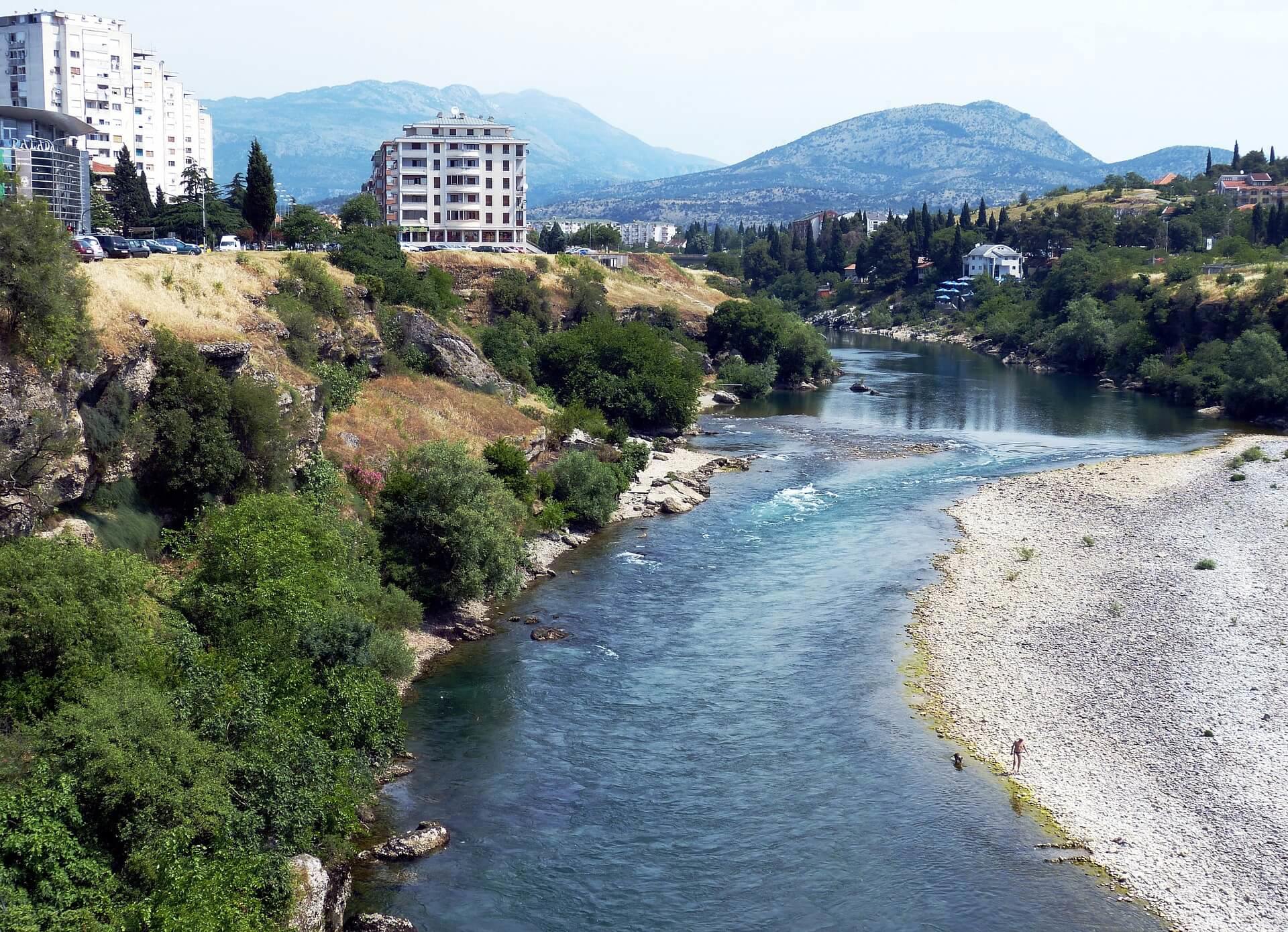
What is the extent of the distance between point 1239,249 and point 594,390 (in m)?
86.6

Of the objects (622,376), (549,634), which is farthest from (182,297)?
(622,376)

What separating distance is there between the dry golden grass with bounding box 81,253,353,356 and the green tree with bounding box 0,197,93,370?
342 cm

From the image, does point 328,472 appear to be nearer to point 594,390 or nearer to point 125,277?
point 125,277

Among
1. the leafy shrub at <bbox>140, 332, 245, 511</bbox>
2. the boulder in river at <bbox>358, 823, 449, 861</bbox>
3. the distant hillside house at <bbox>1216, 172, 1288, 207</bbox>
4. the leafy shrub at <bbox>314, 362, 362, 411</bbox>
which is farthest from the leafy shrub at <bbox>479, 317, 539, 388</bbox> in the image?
the distant hillside house at <bbox>1216, 172, 1288, 207</bbox>

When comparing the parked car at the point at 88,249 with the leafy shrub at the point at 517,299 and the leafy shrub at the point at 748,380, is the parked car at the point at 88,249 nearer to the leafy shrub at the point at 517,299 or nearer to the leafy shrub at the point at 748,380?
the leafy shrub at the point at 517,299

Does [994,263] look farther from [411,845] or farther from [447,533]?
[411,845]

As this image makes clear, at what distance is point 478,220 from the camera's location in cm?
11338

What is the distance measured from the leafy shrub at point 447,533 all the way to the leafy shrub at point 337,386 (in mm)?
8467

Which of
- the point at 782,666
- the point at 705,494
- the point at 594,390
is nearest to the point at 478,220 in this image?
the point at 594,390

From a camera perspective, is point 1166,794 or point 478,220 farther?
point 478,220

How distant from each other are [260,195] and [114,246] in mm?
21621

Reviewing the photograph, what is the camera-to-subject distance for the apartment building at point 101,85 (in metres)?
125

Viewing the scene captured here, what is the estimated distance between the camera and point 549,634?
39.3 meters

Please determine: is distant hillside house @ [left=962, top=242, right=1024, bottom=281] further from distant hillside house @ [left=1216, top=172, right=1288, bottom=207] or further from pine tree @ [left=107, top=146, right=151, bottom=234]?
pine tree @ [left=107, top=146, right=151, bottom=234]
